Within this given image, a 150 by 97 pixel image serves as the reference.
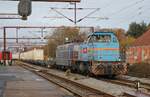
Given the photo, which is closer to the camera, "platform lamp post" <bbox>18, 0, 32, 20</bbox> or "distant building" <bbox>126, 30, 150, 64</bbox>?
"platform lamp post" <bbox>18, 0, 32, 20</bbox>

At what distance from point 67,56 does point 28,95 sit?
27.7m

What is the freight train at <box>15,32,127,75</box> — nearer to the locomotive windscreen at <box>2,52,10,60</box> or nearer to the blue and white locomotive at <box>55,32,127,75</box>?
the blue and white locomotive at <box>55,32,127,75</box>

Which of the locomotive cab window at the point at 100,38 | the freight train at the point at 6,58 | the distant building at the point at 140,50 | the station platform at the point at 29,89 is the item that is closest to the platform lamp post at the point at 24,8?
the station platform at the point at 29,89

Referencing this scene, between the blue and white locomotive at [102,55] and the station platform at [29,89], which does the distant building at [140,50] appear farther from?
the station platform at [29,89]

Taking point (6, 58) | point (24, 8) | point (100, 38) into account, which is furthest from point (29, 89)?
point (6, 58)

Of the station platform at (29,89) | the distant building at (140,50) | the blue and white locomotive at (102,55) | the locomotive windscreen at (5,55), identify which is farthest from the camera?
the locomotive windscreen at (5,55)

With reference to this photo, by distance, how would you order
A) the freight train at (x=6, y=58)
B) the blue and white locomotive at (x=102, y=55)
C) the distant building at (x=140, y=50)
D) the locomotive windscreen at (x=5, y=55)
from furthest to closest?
1. the freight train at (x=6, y=58)
2. the locomotive windscreen at (x=5, y=55)
3. the distant building at (x=140, y=50)
4. the blue and white locomotive at (x=102, y=55)

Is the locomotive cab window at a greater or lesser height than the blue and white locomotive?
greater

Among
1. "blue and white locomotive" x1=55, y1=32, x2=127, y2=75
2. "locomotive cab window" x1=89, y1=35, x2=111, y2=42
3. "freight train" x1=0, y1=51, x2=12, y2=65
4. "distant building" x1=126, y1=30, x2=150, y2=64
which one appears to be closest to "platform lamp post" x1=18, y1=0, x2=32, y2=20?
"blue and white locomotive" x1=55, y1=32, x2=127, y2=75

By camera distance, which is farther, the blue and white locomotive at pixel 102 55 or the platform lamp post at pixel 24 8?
the blue and white locomotive at pixel 102 55

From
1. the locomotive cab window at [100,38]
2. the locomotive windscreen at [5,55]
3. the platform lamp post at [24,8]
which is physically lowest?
the locomotive windscreen at [5,55]

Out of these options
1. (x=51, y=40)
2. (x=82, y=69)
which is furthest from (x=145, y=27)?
(x=82, y=69)

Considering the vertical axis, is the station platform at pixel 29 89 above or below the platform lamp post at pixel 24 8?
below

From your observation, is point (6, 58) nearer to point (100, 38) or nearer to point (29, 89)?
point (100, 38)
